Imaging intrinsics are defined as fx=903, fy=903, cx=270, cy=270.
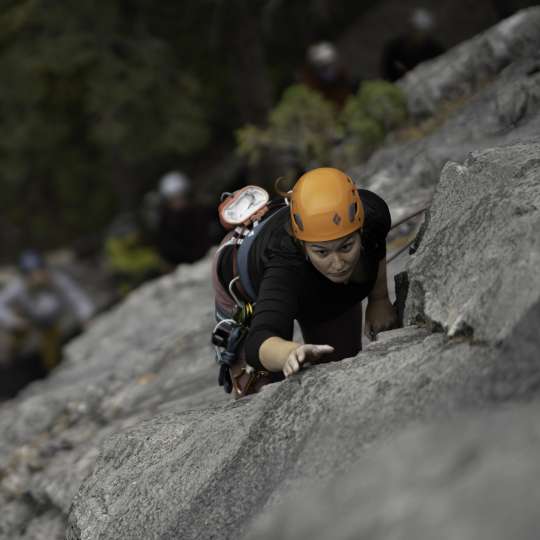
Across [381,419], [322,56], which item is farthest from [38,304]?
[381,419]

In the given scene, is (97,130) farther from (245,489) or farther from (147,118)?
(245,489)

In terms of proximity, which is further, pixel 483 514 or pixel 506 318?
pixel 506 318

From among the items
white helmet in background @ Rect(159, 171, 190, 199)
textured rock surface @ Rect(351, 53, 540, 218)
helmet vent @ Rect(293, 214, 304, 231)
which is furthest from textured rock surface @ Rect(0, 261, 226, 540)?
textured rock surface @ Rect(351, 53, 540, 218)

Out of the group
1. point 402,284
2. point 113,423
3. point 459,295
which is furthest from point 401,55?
Answer: point 459,295

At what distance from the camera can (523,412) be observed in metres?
3.25

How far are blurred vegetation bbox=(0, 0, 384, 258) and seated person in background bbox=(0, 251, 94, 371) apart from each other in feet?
12.6

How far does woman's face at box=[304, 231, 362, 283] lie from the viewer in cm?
497

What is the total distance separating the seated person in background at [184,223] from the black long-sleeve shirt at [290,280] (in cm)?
877

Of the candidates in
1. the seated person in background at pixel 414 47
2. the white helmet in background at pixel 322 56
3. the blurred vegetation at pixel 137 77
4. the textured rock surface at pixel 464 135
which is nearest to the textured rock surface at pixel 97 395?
the textured rock surface at pixel 464 135

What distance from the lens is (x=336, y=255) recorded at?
16.4ft

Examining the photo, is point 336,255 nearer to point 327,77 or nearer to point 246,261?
point 246,261

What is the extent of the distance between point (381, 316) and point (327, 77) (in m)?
8.80

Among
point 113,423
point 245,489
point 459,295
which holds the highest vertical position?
point 459,295

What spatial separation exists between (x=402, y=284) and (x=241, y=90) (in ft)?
37.7
